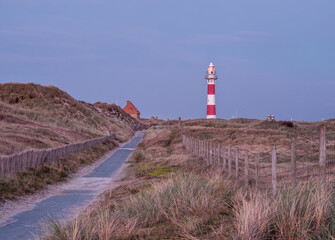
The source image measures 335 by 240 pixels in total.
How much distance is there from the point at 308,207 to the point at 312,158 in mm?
14526

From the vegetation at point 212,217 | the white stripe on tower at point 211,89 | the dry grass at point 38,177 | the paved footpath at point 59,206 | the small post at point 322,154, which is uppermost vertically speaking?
the white stripe on tower at point 211,89

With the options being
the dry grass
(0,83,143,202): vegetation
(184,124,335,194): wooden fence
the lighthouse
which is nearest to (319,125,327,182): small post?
(184,124,335,194): wooden fence

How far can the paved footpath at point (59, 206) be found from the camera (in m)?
9.35

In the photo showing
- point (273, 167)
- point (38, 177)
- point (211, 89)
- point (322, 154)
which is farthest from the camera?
point (211, 89)

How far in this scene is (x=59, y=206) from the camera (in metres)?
12.8

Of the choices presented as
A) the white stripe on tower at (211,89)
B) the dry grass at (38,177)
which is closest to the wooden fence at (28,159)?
the dry grass at (38,177)

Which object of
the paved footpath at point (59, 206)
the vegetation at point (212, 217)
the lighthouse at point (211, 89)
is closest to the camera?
the vegetation at point (212, 217)

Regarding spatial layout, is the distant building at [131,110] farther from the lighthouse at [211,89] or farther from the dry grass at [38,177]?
the dry grass at [38,177]

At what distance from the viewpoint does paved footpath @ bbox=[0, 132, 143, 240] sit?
9354mm

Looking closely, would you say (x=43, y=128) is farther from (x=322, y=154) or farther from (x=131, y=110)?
(x=131, y=110)

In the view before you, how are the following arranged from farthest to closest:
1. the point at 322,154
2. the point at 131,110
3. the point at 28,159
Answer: the point at 131,110 → the point at 28,159 → the point at 322,154

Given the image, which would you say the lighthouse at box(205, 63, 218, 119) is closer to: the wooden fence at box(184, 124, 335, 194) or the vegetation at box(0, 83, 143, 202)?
the vegetation at box(0, 83, 143, 202)

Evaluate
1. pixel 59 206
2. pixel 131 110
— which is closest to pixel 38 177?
pixel 59 206

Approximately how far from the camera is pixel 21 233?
359 inches
